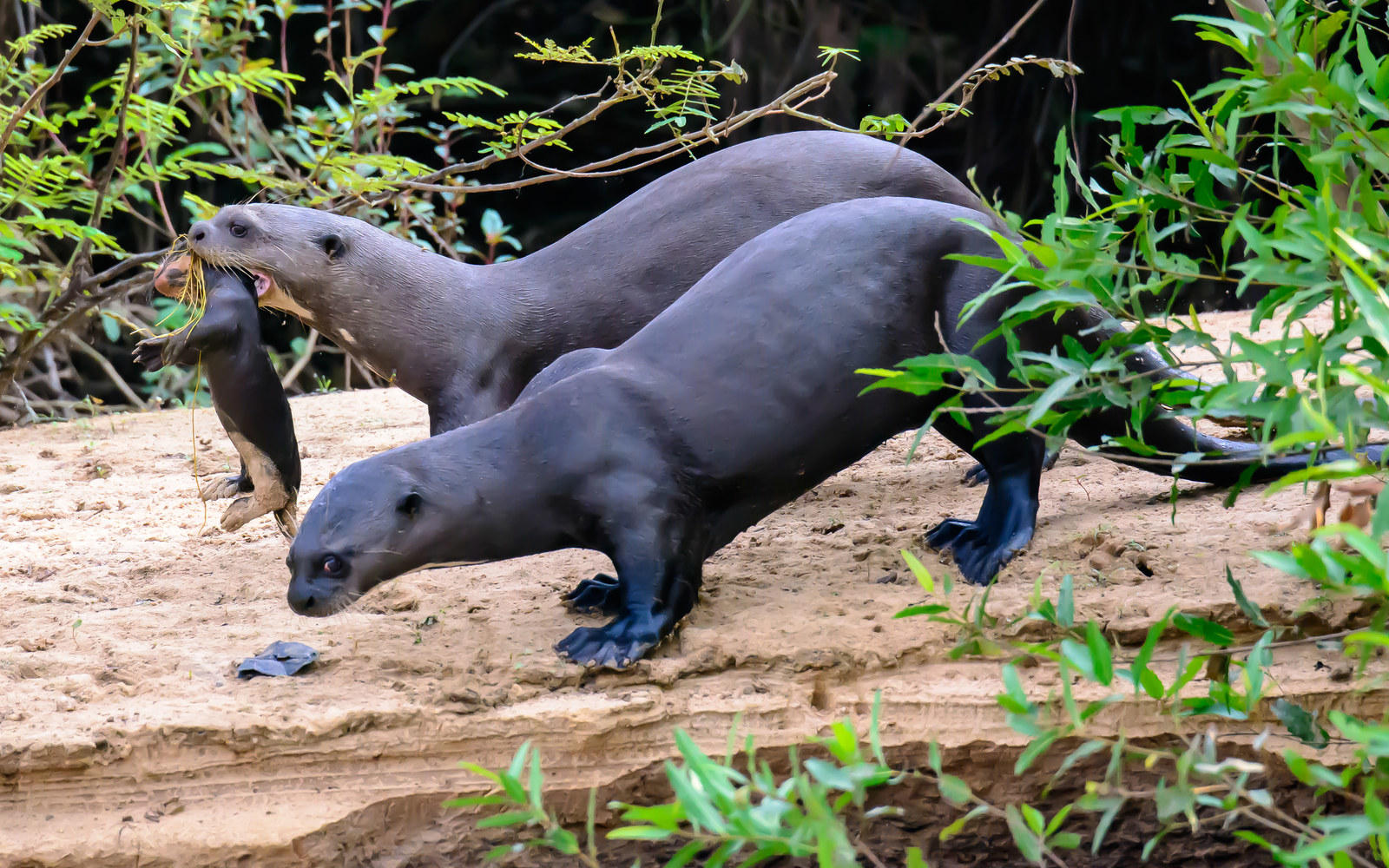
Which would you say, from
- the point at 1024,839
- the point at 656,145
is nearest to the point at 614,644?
the point at 1024,839

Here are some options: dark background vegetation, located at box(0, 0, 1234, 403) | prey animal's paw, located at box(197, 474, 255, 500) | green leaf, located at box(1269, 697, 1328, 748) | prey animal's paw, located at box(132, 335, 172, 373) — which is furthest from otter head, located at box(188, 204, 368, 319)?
dark background vegetation, located at box(0, 0, 1234, 403)

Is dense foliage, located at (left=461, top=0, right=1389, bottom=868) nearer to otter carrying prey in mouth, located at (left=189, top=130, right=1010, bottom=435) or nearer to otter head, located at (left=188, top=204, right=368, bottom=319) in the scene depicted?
otter carrying prey in mouth, located at (left=189, top=130, right=1010, bottom=435)

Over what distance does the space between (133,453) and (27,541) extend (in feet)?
3.01

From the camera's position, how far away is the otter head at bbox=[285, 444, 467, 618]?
2197 millimetres

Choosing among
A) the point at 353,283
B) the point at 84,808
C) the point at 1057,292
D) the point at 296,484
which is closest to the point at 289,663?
the point at 84,808

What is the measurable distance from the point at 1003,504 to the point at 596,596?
86cm

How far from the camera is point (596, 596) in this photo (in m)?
2.55

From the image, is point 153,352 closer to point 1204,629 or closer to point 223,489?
point 223,489

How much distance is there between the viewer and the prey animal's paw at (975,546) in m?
2.51

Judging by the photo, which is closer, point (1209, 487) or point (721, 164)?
point (1209, 487)

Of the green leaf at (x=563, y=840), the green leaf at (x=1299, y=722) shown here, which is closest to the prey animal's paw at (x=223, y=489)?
the green leaf at (x=563, y=840)

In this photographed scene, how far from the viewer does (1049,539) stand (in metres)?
2.63

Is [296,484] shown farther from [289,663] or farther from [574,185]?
[574,185]

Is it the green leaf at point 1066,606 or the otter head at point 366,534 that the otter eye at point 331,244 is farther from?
the green leaf at point 1066,606
